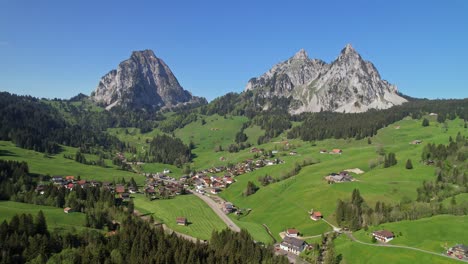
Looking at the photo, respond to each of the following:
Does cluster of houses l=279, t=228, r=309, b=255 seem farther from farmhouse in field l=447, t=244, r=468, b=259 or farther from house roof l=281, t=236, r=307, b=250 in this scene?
farmhouse in field l=447, t=244, r=468, b=259

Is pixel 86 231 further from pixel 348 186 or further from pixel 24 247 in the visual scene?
pixel 348 186

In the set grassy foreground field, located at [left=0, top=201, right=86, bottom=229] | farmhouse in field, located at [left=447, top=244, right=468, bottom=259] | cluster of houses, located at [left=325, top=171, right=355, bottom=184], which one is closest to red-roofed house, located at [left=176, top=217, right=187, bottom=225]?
grassy foreground field, located at [left=0, top=201, right=86, bottom=229]

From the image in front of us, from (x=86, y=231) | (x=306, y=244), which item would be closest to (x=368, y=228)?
(x=306, y=244)

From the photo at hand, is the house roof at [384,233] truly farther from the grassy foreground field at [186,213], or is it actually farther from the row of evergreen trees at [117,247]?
the grassy foreground field at [186,213]

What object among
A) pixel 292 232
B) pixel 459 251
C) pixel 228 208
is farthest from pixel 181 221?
pixel 459 251

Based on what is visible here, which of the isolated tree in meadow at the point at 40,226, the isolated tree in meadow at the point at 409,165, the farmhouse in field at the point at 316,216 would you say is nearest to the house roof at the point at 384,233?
the farmhouse in field at the point at 316,216

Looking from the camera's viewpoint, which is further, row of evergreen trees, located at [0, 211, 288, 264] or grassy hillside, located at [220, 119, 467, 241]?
grassy hillside, located at [220, 119, 467, 241]
